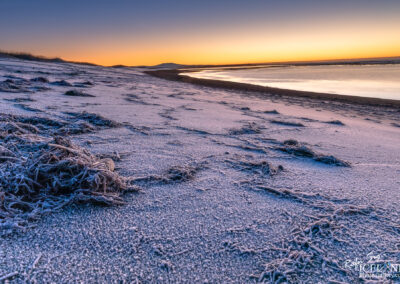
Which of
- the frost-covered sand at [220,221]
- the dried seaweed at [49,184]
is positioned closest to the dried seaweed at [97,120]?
the frost-covered sand at [220,221]

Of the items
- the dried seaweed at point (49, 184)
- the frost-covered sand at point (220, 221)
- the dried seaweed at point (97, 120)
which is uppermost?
the dried seaweed at point (97, 120)

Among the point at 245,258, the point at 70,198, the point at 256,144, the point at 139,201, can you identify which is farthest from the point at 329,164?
the point at 70,198

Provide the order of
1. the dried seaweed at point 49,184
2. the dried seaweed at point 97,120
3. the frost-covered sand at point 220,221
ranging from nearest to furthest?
the frost-covered sand at point 220,221 < the dried seaweed at point 49,184 < the dried seaweed at point 97,120

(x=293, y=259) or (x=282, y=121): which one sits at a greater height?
(x=282, y=121)

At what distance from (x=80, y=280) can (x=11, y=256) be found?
28 cm

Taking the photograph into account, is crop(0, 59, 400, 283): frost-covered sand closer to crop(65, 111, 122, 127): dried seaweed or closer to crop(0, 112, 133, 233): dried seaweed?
crop(0, 112, 133, 233): dried seaweed

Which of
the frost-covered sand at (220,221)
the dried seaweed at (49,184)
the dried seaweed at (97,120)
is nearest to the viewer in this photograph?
the frost-covered sand at (220,221)

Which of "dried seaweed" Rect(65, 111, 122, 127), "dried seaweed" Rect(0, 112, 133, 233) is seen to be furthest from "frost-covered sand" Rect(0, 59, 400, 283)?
"dried seaweed" Rect(65, 111, 122, 127)

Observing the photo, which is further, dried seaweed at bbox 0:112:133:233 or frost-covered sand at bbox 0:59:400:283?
dried seaweed at bbox 0:112:133:233

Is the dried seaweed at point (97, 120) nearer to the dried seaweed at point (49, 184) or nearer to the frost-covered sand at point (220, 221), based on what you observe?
the frost-covered sand at point (220, 221)

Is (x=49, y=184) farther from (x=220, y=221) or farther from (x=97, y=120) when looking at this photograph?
(x=97, y=120)

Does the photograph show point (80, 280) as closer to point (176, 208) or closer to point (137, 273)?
point (137, 273)

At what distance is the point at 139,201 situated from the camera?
1356mm

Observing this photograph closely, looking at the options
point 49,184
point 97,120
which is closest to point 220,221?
point 49,184
